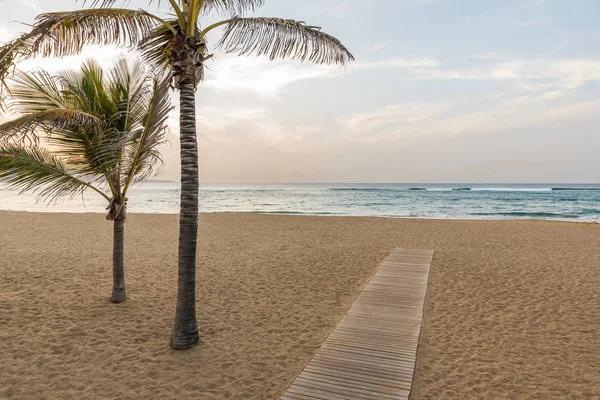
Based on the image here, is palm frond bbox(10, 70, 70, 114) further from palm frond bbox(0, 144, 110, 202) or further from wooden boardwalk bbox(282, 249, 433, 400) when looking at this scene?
wooden boardwalk bbox(282, 249, 433, 400)

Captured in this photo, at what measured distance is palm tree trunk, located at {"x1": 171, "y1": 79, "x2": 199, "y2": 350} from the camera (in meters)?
4.81

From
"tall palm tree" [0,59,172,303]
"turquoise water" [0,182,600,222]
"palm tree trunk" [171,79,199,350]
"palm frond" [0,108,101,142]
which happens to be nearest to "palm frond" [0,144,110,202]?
"tall palm tree" [0,59,172,303]

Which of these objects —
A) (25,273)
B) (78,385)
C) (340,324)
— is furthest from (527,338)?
(25,273)

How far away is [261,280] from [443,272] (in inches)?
192

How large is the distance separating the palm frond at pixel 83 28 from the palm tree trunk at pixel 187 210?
1.12 meters

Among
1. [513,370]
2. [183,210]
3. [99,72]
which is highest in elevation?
[99,72]

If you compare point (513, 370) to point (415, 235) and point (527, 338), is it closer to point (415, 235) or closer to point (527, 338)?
point (527, 338)

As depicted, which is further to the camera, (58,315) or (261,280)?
(261,280)

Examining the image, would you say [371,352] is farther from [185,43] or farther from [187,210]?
[185,43]

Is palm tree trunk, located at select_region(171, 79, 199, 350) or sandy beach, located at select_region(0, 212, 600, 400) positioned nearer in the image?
sandy beach, located at select_region(0, 212, 600, 400)

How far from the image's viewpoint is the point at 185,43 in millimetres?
4652

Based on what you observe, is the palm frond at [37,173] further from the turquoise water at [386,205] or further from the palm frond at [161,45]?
the turquoise water at [386,205]

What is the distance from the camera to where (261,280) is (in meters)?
9.03

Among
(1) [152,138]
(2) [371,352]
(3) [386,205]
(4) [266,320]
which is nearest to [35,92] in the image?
(1) [152,138]
